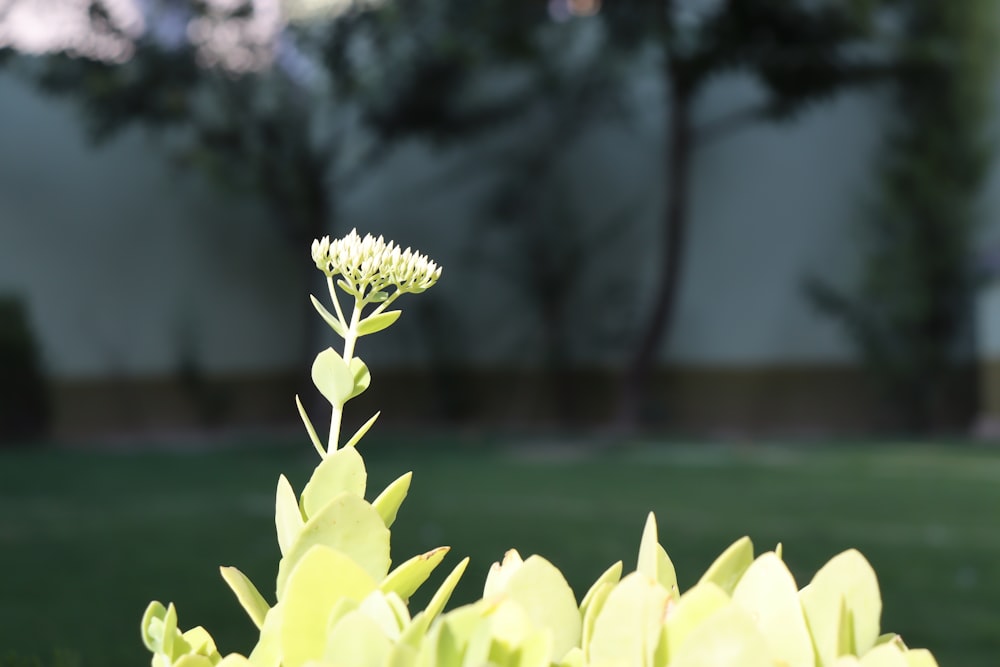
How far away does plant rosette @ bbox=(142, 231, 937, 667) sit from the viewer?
0.68 m

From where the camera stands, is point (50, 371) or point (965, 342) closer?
point (50, 371)

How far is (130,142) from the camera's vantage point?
46.4 ft

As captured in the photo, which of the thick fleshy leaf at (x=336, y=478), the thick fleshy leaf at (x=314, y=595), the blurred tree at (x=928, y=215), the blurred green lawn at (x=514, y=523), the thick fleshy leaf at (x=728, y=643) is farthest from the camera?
the blurred tree at (x=928, y=215)

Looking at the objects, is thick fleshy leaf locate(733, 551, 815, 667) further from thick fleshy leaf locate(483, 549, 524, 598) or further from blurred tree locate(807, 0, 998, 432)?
blurred tree locate(807, 0, 998, 432)

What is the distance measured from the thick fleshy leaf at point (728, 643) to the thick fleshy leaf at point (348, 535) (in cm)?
25

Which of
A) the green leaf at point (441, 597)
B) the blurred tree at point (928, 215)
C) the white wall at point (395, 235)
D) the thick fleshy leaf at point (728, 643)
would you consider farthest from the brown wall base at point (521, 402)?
the thick fleshy leaf at point (728, 643)

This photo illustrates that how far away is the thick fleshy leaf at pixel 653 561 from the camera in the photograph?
844mm

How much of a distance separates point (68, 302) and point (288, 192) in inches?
114

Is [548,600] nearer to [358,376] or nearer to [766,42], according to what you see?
[358,376]

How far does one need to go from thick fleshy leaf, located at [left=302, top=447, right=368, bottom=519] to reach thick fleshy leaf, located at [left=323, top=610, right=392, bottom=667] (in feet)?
0.52

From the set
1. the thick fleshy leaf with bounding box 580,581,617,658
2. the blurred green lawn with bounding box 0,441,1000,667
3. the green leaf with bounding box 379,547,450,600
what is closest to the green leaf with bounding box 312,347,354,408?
the green leaf with bounding box 379,547,450,600

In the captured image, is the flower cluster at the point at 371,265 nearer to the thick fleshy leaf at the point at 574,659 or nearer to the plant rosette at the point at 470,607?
the plant rosette at the point at 470,607

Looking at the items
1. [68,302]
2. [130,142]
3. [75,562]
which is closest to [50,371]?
[68,302]

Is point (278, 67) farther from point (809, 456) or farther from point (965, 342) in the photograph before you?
point (965, 342)
